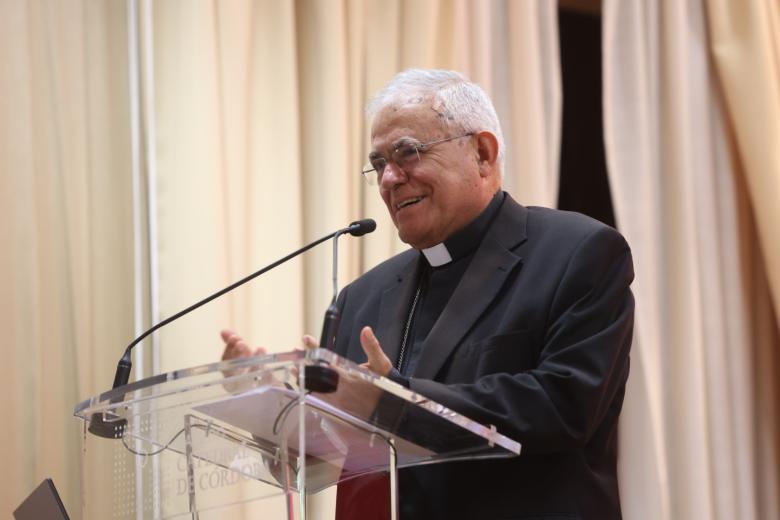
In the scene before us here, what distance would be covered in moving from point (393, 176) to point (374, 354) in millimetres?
813

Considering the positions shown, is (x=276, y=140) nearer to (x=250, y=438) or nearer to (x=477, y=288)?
(x=477, y=288)

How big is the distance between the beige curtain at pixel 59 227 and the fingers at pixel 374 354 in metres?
1.64

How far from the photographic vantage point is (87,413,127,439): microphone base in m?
2.12

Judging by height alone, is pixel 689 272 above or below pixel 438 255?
below

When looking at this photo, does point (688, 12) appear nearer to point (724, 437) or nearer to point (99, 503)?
point (724, 437)

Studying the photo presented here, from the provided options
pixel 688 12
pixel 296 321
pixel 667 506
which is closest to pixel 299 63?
pixel 296 321

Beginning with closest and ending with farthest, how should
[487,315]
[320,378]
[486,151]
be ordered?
[320,378]
[487,315]
[486,151]

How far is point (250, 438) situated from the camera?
211cm

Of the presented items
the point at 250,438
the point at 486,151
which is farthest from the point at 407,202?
the point at 250,438

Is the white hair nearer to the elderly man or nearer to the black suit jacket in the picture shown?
the elderly man

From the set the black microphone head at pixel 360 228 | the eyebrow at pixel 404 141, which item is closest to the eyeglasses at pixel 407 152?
the eyebrow at pixel 404 141

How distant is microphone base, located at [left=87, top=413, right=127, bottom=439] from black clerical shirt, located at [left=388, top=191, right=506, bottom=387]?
868 millimetres

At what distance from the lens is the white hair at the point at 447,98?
290 cm

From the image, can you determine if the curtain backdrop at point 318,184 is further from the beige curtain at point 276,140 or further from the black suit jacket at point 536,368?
the black suit jacket at point 536,368
